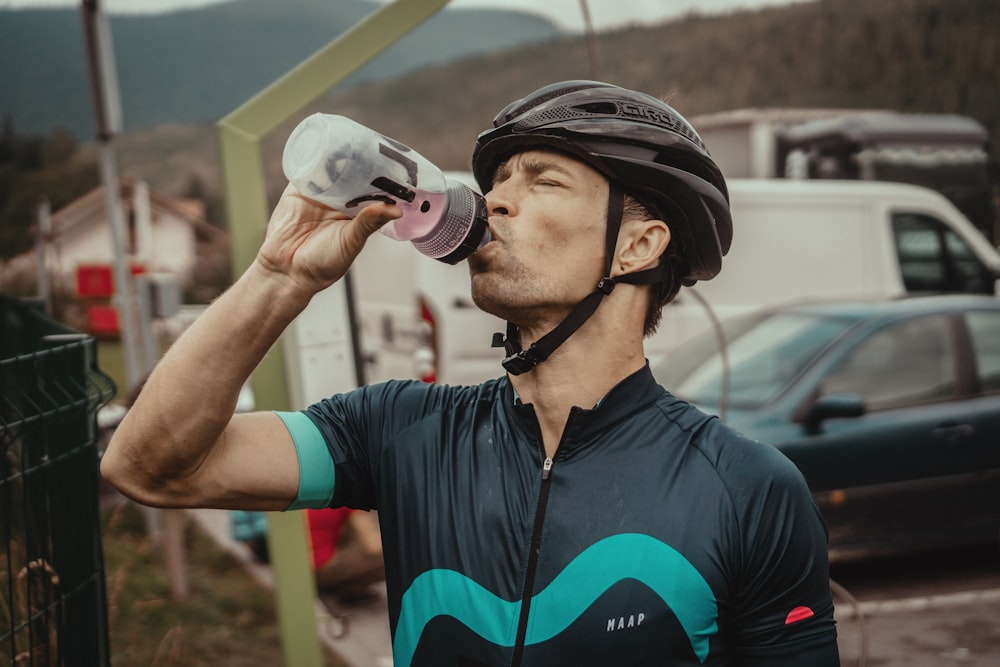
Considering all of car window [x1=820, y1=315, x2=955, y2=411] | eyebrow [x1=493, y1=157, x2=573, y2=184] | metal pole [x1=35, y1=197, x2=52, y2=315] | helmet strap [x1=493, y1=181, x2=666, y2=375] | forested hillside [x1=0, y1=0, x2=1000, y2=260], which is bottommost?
car window [x1=820, y1=315, x2=955, y2=411]

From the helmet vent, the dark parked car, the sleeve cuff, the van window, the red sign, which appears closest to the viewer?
the sleeve cuff

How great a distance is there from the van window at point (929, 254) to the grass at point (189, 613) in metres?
6.14

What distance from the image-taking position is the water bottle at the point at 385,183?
1.92m

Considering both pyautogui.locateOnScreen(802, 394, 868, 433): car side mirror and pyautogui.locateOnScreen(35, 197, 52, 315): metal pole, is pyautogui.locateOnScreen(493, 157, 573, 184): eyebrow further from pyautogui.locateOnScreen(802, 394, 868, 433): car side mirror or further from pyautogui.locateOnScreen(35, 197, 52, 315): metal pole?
pyautogui.locateOnScreen(35, 197, 52, 315): metal pole

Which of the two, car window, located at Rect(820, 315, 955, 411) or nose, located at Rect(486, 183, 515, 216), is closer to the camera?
nose, located at Rect(486, 183, 515, 216)

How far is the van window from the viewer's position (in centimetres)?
927

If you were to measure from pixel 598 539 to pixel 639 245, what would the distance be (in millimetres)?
659

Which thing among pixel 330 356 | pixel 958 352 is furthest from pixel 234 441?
pixel 958 352

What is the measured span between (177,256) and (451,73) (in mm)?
39428

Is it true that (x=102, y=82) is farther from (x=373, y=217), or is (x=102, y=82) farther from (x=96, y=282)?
(x=373, y=217)

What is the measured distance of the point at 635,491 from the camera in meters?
1.97

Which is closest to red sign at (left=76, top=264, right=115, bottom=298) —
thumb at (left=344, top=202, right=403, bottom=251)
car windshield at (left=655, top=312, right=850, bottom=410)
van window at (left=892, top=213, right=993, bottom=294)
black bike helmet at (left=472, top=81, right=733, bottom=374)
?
car windshield at (left=655, top=312, right=850, bottom=410)

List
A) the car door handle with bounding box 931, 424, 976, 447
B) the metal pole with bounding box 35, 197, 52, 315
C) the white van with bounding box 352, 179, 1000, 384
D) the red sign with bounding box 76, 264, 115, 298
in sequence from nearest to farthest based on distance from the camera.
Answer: the car door handle with bounding box 931, 424, 976, 447
the metal pole with bounding box 35, 197, 52, 315
the white van with bounding box 352, 179, 1000, 384
the red sign with bounding box 76, 264, 115, 298

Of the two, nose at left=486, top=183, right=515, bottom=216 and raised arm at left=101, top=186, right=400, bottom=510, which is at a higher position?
nose at left=486, top=183, right=515, bottom=216
